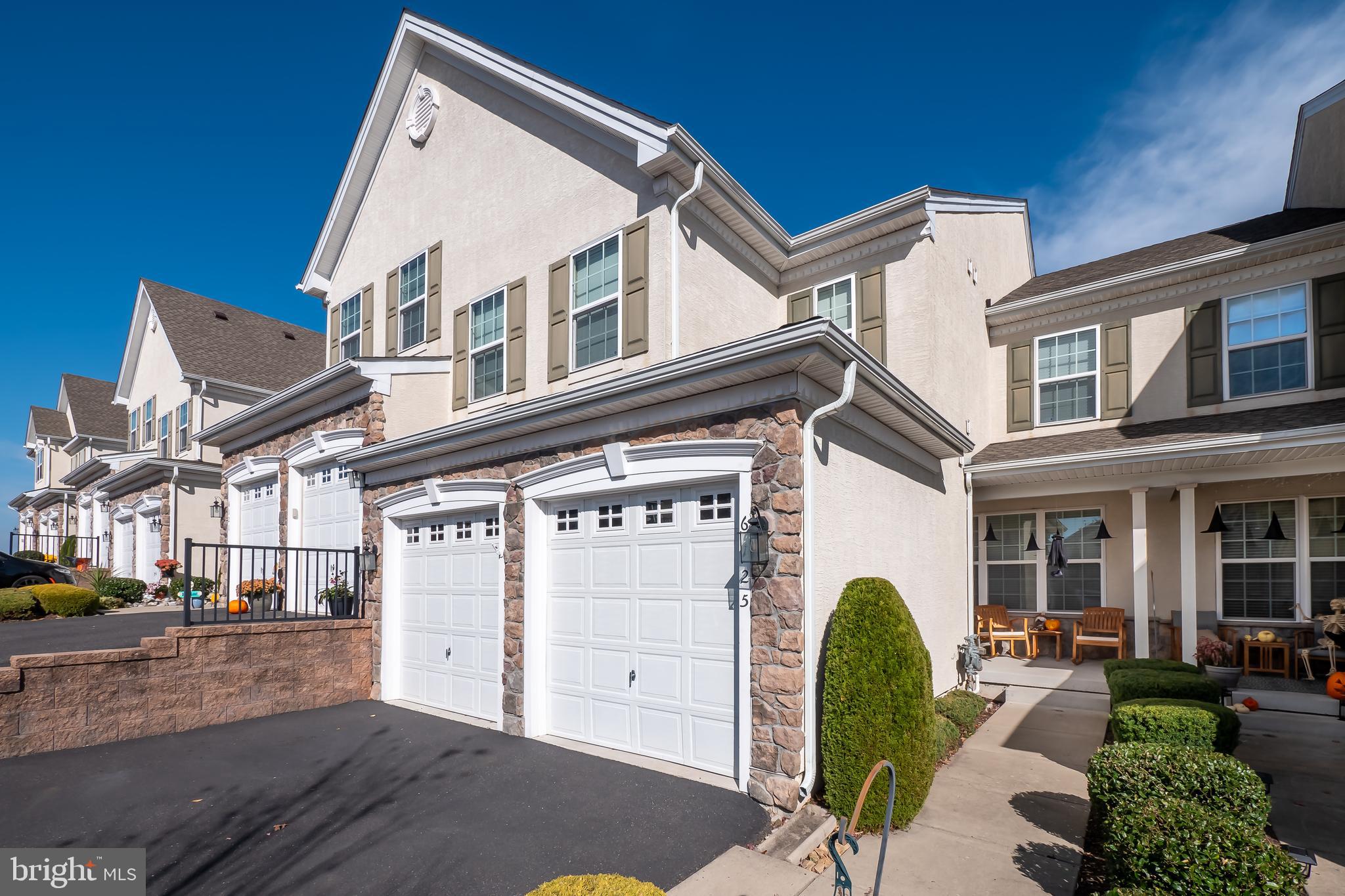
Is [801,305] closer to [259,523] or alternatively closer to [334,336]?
[334,336]

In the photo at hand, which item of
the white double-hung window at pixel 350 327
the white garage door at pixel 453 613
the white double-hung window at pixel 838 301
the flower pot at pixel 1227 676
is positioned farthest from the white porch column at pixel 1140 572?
the white double-hung window at pixel 350 327

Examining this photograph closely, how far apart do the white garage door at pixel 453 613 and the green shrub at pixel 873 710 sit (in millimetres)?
4432

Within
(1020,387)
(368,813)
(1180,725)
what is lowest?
(368,813)

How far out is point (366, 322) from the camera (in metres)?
13.3

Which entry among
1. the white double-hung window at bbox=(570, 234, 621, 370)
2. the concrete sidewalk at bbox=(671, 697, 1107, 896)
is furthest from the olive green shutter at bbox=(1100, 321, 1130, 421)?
the white double-hung window at bbox=(570, 234, 621, 370)

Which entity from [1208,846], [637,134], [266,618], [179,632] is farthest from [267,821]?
[637,134]

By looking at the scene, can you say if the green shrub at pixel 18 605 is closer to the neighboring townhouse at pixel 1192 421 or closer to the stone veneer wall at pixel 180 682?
the stone veneer wall at pixel 180 682

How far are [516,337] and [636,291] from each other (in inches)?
93.7

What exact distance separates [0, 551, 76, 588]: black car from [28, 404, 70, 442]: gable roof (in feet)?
60.4

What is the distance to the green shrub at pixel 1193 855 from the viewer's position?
12.3 feet

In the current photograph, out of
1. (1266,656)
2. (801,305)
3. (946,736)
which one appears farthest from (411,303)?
(1266,656)

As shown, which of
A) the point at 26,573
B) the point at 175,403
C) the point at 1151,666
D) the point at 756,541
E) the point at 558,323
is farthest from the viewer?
the point at 175,403

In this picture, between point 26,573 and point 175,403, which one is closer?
point 26,573

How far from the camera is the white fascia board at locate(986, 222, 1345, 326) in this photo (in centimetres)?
1015
